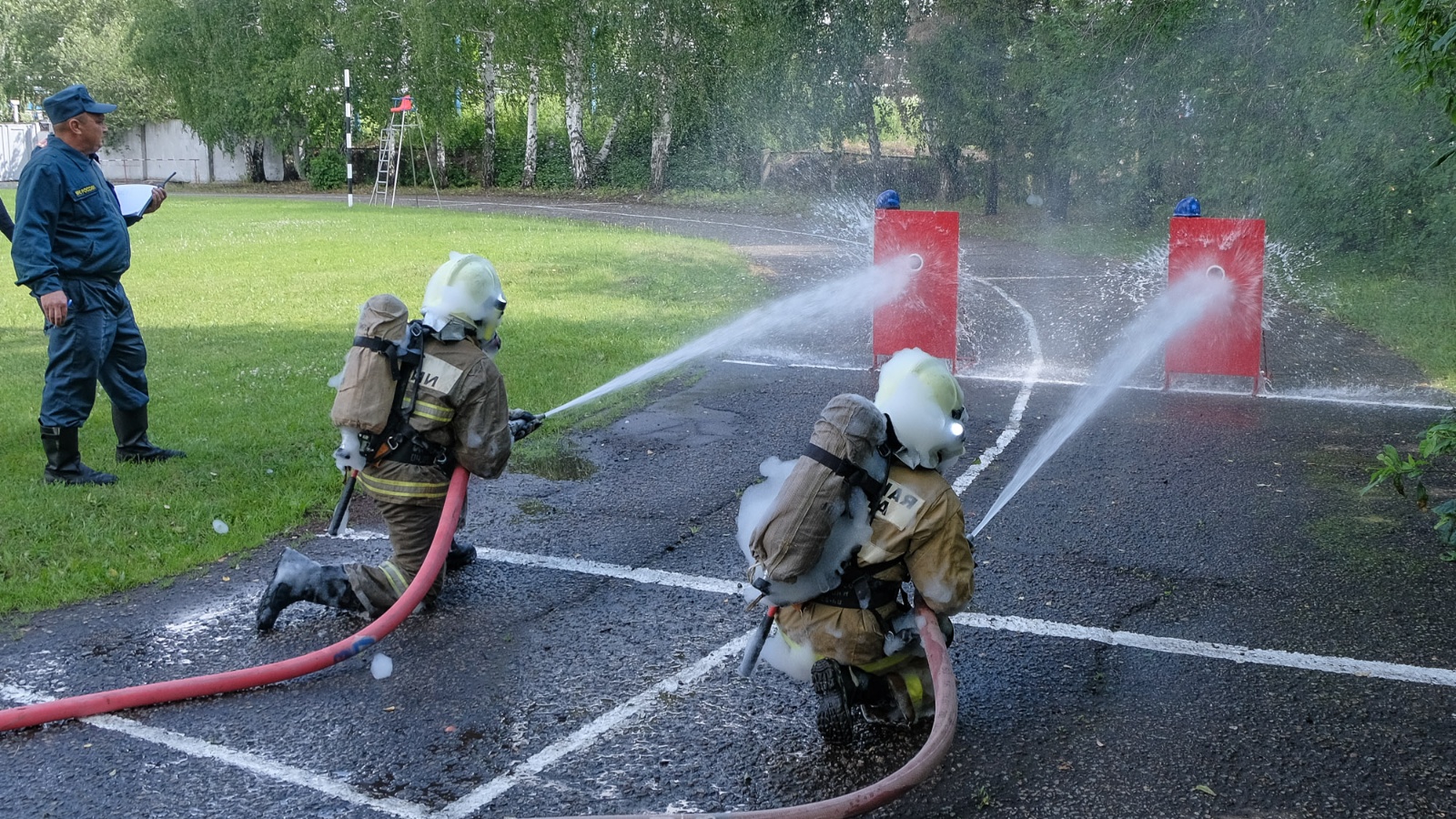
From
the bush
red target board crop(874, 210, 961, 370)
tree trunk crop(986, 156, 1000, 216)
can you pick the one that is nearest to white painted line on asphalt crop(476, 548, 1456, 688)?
red target board crop(874, 210, 961, 370)

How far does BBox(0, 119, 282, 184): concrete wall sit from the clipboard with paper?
134ft

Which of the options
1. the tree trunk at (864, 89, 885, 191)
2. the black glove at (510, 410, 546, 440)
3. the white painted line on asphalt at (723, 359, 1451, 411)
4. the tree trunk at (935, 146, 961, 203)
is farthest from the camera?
the tree trunk at (864, 89, 885, 191)

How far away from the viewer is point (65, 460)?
6238mm

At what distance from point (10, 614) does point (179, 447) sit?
2.47 m

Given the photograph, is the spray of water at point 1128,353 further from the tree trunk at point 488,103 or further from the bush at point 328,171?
the bush at point 328,171

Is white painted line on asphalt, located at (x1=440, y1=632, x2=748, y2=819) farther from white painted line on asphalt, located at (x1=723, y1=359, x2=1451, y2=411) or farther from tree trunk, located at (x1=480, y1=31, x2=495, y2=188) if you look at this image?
tree trunk, located at (x1=480, y1=31, x2=495, y2=188)

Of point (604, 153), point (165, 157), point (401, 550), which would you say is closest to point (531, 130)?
point (604, 153)

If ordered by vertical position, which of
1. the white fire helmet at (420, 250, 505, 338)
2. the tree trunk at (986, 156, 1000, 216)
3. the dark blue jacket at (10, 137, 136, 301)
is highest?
the tree trunk at (986, 156, 1000, 216)

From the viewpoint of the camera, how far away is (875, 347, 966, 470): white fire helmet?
3.51 m

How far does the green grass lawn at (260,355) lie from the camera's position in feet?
18.2

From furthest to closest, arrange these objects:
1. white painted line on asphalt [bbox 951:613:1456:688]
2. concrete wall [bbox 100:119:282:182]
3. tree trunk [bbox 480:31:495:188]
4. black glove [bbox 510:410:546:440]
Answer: concrete wall [bbox 100:119:282:182] → tree trunk [bbox 480:31:495:188] → black glove [bbox 510:410:546:440] → white painted line on asphalt [bbox 951:613:1456:688]

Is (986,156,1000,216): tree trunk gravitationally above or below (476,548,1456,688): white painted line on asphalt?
above

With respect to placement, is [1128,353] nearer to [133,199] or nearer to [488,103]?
[133,199]

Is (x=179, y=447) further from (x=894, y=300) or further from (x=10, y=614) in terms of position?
(x=894, y=300)
